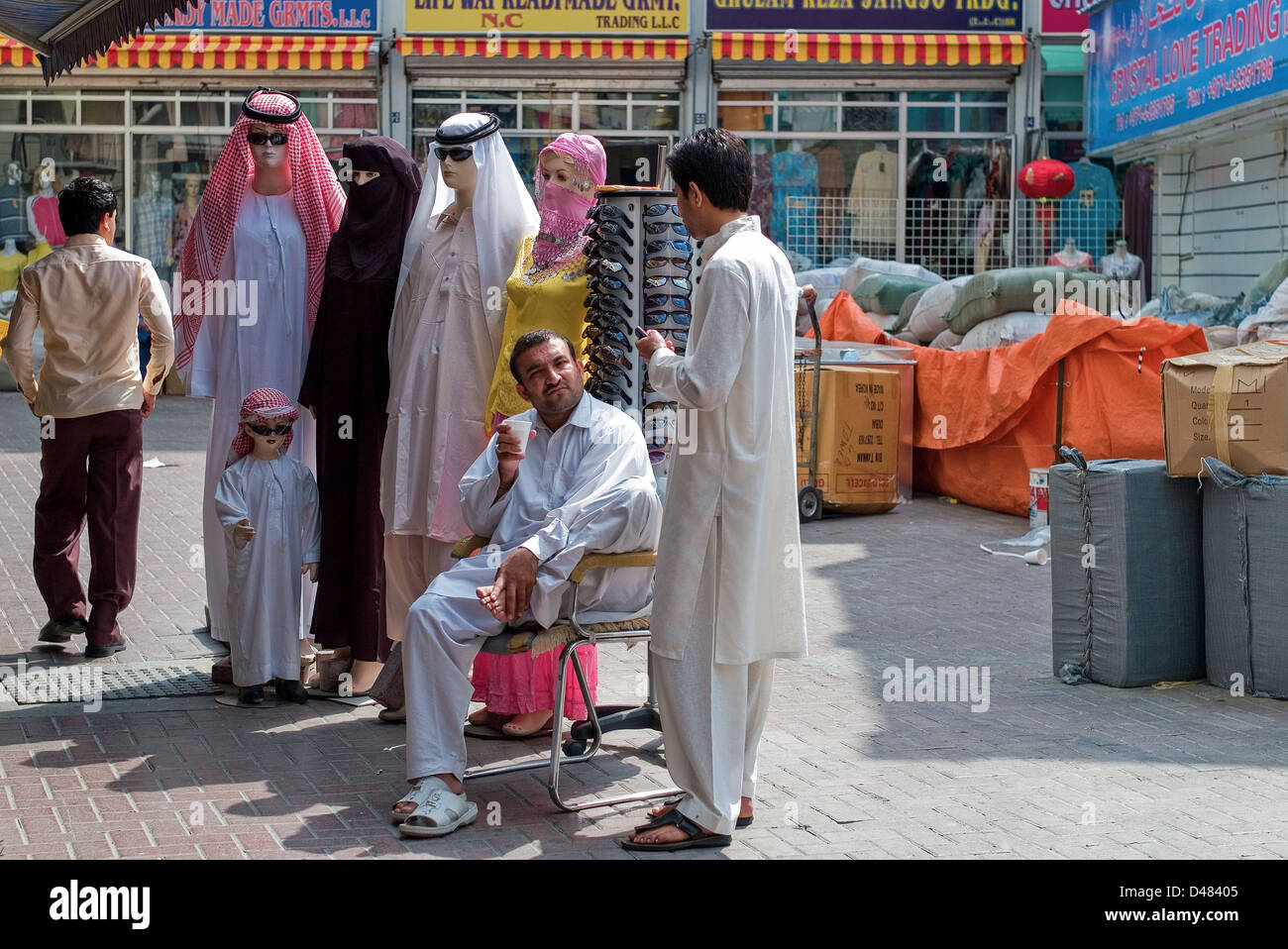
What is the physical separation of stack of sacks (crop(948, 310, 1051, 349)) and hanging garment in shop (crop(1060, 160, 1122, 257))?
5997 mm

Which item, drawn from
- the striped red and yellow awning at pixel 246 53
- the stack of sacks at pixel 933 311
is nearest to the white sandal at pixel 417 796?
the stack of sacks at pixel 933 311

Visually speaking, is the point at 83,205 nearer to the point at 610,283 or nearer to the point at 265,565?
the point at 265,565

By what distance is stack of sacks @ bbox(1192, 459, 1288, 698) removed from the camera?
19.2 ft

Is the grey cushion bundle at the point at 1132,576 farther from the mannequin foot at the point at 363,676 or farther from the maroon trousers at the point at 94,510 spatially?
the maroon trousers at the point at 94,510

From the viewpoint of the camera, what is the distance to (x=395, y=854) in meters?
4.24

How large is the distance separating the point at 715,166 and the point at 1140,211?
548 inches

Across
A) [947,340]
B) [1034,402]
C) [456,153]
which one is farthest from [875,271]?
[456,153]

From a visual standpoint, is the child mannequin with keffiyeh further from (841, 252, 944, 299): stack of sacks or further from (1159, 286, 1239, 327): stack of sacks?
(841, 252, 944, 299): stack of sacks

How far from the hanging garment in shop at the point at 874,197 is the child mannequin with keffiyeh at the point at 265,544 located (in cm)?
1275

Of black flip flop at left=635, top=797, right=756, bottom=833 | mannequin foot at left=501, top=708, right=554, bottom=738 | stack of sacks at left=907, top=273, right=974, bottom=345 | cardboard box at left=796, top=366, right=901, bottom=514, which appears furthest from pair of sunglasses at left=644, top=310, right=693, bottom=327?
stack of sacks at left=907, top=273, right=974, bottom=345

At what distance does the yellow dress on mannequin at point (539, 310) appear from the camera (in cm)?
541

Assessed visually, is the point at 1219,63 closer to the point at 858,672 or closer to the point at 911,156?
the point at 911,156

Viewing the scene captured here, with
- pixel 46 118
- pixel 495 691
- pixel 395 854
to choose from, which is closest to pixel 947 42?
pixel 46 118

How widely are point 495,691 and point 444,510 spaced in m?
0.68
